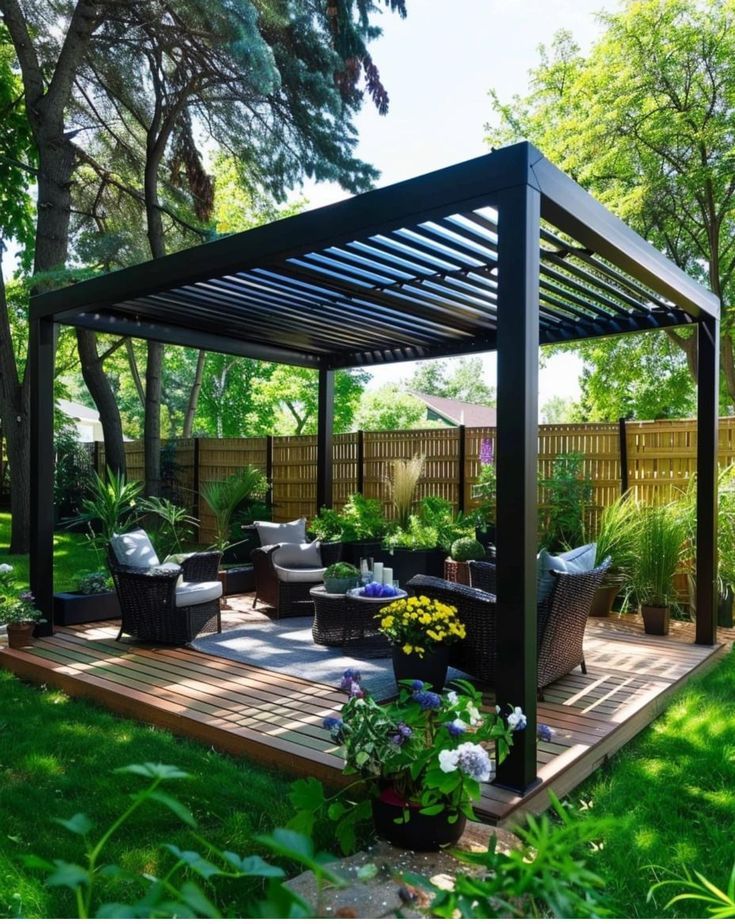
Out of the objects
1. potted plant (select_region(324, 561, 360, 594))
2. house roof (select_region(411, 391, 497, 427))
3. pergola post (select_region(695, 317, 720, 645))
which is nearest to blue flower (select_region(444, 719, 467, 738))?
potted plant (select_region(324, 561, 360, 594))

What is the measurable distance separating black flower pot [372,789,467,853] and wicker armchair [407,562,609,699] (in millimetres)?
1401

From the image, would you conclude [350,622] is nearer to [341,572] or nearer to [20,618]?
[341,572]

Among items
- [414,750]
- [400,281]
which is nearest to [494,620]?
[414,750]

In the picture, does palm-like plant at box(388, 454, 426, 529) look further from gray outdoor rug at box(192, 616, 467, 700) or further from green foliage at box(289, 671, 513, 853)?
green foliage at box(289, 671, 513, 853)

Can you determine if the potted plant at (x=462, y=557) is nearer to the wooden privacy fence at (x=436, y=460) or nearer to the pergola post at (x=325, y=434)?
the wooden privacy fence at (x=436, y=460)

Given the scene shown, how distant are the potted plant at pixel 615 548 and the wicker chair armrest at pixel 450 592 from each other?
8.79ft

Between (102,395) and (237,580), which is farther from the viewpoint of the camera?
(102,395)

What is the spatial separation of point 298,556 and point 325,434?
214cm

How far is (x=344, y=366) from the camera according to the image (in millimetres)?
7840

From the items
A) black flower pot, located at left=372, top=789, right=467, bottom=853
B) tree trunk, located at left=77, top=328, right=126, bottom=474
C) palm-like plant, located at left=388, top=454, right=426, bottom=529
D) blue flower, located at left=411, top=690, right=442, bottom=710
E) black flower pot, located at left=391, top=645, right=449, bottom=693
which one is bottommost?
black flower pot, located at left=372, top=789, right=467, bottom=853

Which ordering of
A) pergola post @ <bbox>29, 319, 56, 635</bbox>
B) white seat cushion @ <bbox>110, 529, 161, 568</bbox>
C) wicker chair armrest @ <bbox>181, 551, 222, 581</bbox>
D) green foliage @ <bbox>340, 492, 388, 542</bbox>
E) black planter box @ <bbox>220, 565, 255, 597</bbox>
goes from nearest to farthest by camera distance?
white seat cushion @ <bbox>110, 529, 161, 568</bbox> < pergola post @ <bbox>29, 319, 56, 635</bbox> < wicker chair armrest @ <bbox>181, 551, 222, 581</bbox> < black planter box @ <bbox>220, 565, 255, 597</bbox> < green foliage @ <bbox>340, 492, 388, 542</bbox>

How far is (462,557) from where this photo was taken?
6.44 metres

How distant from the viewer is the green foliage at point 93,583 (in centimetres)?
593

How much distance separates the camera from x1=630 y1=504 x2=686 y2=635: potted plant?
5645 mm
